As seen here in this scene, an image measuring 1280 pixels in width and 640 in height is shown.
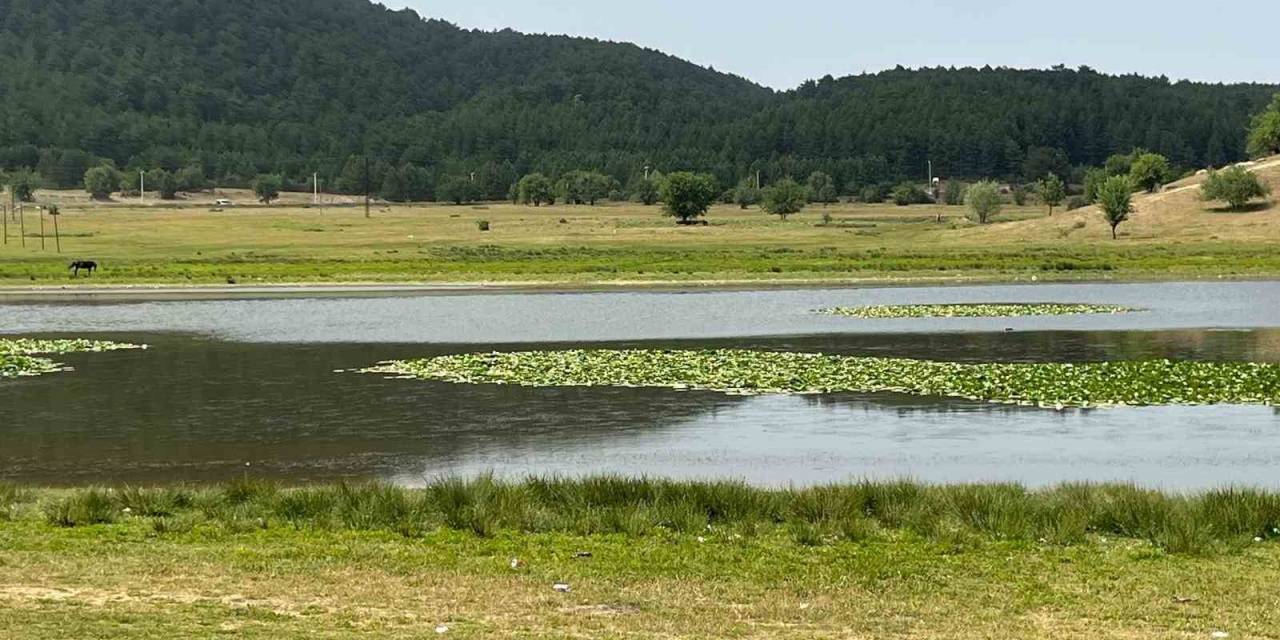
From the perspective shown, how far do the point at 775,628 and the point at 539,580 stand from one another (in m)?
3.25

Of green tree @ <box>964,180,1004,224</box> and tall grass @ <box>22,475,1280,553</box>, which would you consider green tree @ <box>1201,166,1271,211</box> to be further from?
tall grass @ <box>22,475,1280,553</box>

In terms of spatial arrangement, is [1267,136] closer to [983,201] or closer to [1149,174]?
[1149,174]

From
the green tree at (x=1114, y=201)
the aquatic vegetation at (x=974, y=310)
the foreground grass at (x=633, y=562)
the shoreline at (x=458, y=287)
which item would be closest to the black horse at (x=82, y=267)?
the shoreline at (x=458, y=287)

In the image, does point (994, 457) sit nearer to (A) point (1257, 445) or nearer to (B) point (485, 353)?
(A) point (1257, 445)

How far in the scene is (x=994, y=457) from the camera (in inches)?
1050

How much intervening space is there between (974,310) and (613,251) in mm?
59156

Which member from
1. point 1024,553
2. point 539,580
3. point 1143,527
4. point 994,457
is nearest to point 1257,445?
point 994,457

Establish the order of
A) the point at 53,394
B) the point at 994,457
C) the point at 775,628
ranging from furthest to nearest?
the point at 53,394, the point at 994,457, the point at 775,628

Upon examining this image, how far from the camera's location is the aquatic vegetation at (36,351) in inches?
1704

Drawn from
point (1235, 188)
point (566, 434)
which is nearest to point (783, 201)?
point (1235, 188)

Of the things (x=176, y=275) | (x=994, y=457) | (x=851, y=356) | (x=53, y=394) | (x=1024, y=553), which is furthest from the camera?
(x=176, y=275)

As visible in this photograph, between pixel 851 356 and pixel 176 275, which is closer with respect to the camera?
pixel 851 356

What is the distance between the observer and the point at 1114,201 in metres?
129

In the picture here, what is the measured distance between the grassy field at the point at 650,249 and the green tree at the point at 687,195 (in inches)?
132
